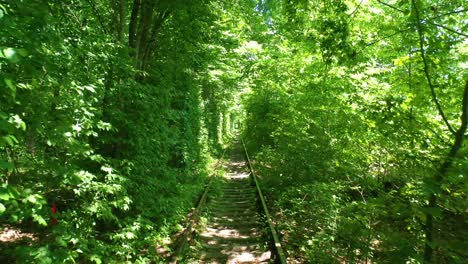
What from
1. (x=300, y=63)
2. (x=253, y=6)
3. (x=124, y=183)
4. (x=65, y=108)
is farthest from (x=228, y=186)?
(x=65, y=108)

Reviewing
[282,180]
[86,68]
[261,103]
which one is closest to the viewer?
[86,68]

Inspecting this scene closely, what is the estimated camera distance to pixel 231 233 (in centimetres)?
789

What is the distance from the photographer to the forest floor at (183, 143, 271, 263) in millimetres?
6477

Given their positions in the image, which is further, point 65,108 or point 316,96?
point 316,96

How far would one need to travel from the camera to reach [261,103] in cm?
1966

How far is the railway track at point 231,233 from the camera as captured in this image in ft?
20.8

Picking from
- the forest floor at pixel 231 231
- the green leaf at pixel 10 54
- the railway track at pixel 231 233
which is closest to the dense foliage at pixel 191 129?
the green leaf at pixel 10 54

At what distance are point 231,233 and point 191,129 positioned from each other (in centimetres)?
657

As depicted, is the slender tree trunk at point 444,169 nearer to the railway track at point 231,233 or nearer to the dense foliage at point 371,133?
the dense foliage at point 371,133

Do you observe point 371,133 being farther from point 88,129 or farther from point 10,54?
point 10,54

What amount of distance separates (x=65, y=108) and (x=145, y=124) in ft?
8.88

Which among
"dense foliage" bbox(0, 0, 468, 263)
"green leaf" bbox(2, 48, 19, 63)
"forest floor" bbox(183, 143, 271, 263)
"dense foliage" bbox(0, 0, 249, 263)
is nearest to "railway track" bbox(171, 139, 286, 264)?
"forest floor" bbox(183, 143, 271, 263)

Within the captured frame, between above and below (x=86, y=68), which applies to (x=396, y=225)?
below

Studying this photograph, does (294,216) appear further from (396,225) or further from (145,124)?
(145,124)
